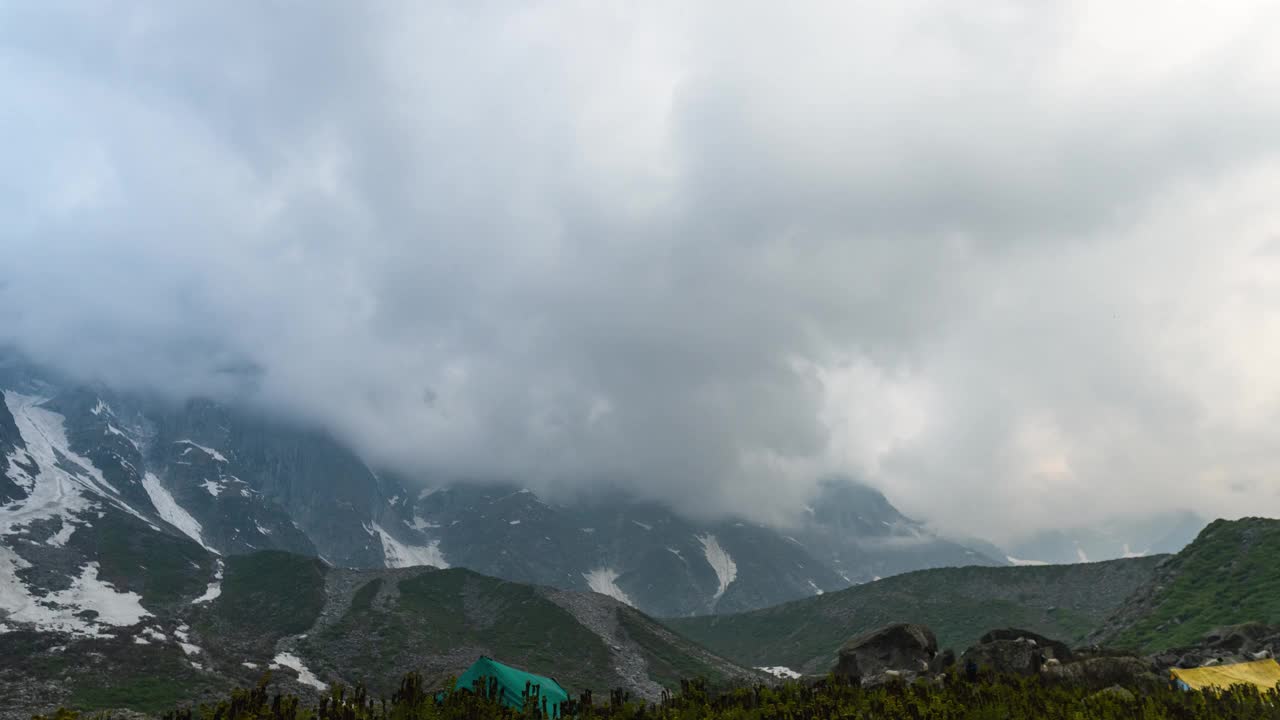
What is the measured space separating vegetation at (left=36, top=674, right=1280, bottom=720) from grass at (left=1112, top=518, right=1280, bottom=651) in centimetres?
4024

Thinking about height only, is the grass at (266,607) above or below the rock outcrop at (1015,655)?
above

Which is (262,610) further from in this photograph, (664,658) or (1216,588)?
(1216,588)

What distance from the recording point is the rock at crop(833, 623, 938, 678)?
50.8 metres

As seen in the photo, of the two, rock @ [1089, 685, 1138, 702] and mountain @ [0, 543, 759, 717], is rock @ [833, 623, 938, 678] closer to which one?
rock @ [1089, 685, 1138, 702]

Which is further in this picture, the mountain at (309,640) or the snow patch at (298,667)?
the snow patch at (298,667)

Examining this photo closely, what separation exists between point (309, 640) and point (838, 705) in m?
143

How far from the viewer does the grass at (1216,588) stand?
2422 inches

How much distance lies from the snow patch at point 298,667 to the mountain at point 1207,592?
102593 mm

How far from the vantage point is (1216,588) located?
232ft

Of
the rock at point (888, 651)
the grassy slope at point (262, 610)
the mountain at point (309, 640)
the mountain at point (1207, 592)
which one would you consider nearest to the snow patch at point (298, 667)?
the mountain at point (309, 640)

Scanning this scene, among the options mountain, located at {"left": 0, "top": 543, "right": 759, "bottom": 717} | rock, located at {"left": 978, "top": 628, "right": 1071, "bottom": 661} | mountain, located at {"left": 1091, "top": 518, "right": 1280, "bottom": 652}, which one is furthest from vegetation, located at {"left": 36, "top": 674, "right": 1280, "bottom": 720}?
mountain, located at {"left": 0, "top": 543, "right": 759, "bottom": 717}

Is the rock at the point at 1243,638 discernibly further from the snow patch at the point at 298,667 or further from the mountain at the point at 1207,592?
the snow patch at the point at 298,667

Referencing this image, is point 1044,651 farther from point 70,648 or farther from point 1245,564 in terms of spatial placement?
point 70,648

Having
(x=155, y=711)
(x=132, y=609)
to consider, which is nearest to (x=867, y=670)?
(x=155, y=711)
